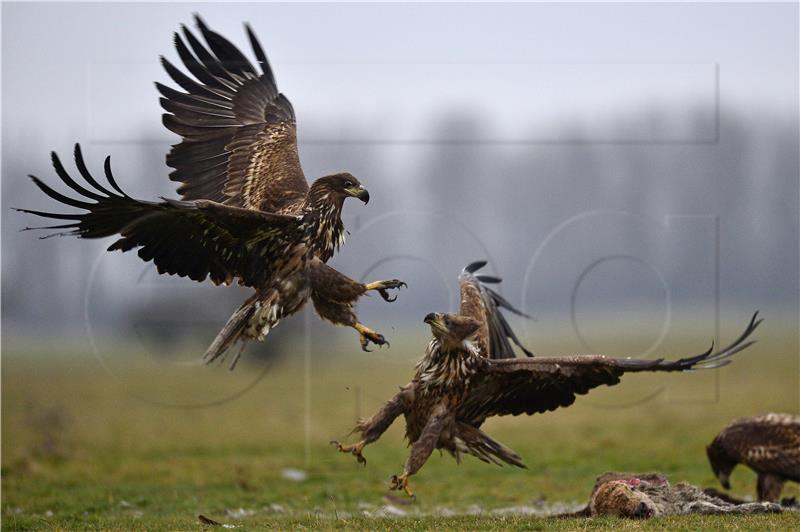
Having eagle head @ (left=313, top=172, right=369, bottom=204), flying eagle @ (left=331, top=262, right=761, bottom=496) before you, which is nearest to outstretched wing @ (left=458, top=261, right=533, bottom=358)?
flying eagle @ (left=331, top=262, right=761, bottom=496)

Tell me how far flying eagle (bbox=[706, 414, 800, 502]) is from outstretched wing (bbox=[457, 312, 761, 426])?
221cm

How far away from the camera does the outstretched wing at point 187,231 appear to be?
30.1 feet

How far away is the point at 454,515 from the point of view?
11.5 m

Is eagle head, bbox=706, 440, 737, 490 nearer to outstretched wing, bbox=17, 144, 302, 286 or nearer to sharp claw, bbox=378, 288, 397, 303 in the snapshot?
sharp claw, bbox=378, 288, 397, 303

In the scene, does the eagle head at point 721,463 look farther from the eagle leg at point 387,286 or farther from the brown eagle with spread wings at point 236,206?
the brown eagle with spread wings at point 236,206

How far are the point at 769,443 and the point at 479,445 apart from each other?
3527 mm

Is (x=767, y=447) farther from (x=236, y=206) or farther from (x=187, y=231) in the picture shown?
(x=187, y=231)

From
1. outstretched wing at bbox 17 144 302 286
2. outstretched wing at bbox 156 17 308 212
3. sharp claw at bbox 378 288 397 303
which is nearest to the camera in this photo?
outstretched wing at bbox 17 144 302 286

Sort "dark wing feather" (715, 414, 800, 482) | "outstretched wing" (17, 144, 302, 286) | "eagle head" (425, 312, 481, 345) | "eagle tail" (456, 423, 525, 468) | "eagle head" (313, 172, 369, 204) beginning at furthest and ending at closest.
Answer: "dark wing feather" (715, 414, 800, 482)
"eagle head" (313, 172, 369, 204)
"eagle tail" (456, 423, 525, 468)
"eagle head" (425, 312, 481, 345)
"outstretched wing" (17, 144, 302, 286)

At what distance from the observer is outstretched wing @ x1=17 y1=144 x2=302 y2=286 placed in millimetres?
9172

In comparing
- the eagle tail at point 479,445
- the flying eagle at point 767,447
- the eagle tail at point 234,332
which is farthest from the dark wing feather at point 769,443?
the eagle tail at point 234,332

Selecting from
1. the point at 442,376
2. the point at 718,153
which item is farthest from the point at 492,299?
the point at 718,153

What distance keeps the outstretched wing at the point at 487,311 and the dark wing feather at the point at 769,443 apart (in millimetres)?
2828

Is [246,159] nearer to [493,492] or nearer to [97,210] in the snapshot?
[97,210]
